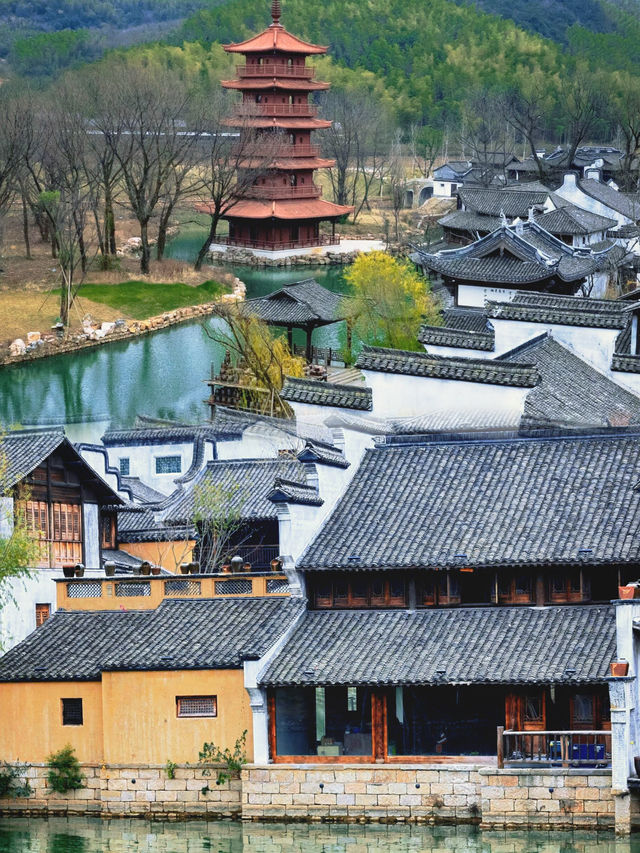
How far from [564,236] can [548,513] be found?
57713 millimetres

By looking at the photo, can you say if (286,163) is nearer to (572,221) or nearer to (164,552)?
(572,221)

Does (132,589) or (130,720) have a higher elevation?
(132,589)

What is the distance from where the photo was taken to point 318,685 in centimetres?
2619

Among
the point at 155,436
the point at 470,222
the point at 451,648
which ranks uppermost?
the point at 451,648

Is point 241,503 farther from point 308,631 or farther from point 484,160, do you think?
point 484,160

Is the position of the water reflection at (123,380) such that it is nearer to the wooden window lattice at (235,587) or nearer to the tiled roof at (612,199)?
the tiled roof at (612,199)

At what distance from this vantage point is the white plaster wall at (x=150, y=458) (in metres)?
45.3

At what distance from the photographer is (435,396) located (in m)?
36.2

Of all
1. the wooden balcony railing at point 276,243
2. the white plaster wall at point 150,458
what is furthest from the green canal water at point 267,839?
the wooden balcony railing at point 276,243

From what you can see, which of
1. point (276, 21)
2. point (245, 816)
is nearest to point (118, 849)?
point (245, 816)

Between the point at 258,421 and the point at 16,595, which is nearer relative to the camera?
the point at 16,595

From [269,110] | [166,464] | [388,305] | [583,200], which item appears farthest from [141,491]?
[269,110]

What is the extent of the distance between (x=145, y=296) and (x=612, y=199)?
28922 millimetres

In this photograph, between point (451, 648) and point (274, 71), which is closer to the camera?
point (451, 648)
